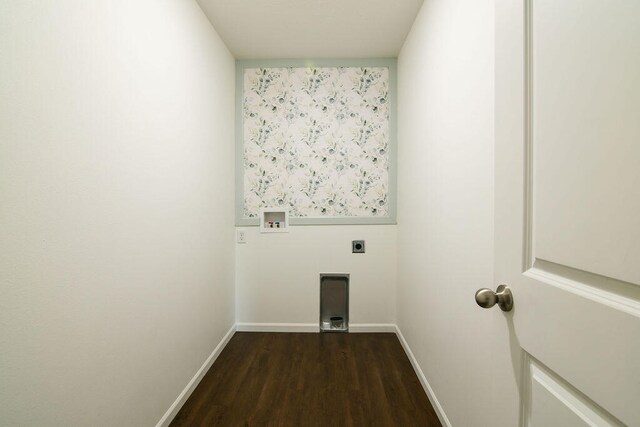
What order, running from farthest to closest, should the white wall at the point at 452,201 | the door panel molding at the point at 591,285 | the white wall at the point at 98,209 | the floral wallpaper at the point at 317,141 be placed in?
the floral wallpaper at the point at 317,141
the white wall at the point at 452,201
the white wall at the point at 98,209
the door panel molding at the point at 591,285

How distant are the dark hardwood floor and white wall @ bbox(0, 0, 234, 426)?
0.85 feet

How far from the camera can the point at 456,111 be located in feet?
4.95

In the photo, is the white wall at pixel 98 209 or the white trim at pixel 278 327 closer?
the white wall at pixel 98 209

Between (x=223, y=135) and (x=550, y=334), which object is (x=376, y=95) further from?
(x=550, y=334)

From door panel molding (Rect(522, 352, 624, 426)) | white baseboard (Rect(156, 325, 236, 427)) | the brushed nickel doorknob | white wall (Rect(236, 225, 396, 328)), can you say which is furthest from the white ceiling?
white baseboard (Rect(156, 325, 236, 427))

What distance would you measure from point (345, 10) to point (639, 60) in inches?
79.5

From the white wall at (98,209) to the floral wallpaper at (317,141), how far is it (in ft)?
2.75

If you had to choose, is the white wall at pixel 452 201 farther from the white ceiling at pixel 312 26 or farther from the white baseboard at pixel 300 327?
the white baseboard at pixel 300 327

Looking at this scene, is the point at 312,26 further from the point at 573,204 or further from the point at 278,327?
the point at 278,327

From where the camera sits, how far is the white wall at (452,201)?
1.22m

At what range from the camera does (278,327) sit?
284 centimetres

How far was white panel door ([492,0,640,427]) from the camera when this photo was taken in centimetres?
44

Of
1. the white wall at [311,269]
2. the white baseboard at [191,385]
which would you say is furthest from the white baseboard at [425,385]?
the white baseboard at [191,385]

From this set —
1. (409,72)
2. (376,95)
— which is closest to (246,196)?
(376,95)
